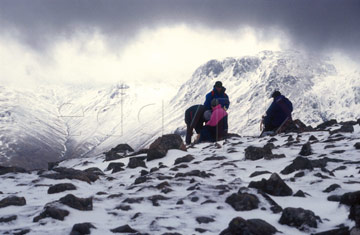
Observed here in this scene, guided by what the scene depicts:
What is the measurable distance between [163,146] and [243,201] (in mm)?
11591

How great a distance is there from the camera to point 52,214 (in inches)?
324

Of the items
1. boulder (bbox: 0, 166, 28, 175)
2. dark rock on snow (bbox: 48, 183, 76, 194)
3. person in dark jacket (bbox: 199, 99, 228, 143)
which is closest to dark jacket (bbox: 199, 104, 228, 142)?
person in dark jacket (bbox: 199, 99, 228, 143)

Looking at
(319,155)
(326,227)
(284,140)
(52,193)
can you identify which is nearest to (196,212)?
(326,227)

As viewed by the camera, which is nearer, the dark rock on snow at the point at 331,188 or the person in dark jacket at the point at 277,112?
the dark rock on snow at the point at 331,188

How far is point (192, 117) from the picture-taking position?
75.3ft

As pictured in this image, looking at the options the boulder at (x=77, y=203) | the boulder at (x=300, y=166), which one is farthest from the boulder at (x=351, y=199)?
the boulder at (x=77, y=203)

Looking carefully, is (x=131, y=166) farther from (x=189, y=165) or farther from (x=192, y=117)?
(x=192, y=117)

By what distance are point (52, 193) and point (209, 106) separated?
1283cm

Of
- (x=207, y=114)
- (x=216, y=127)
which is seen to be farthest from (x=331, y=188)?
(x=216, y=127)

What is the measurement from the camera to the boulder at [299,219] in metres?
7.46

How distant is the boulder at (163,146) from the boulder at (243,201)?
9726mm

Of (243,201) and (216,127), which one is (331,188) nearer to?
(243,201)

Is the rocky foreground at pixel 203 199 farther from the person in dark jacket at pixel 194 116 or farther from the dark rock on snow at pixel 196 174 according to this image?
the person in dark jacket at pixel 194 116

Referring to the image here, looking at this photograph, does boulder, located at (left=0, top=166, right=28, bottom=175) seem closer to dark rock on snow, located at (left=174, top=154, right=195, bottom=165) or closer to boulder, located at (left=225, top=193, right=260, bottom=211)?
dark rock on snow, located at (left=174, top=154, right=195, bottom=165)
